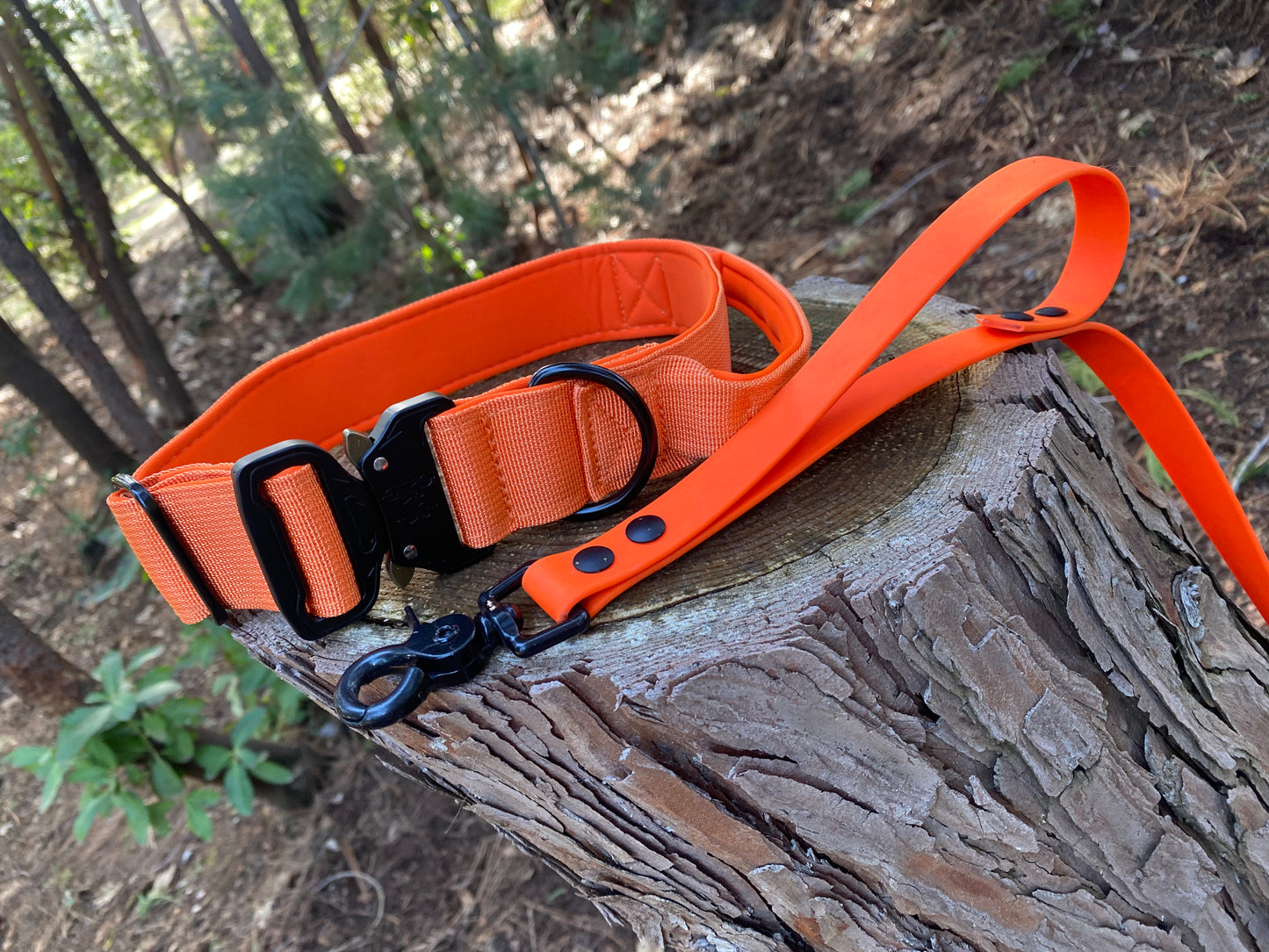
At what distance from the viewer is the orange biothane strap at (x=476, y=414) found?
4.13ft

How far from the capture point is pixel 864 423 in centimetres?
138

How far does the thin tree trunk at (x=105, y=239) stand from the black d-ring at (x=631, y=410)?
13.4 ft

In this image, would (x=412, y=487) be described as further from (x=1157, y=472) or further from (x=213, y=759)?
(x=1157, y=472)

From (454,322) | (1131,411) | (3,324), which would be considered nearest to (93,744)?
(454,322)

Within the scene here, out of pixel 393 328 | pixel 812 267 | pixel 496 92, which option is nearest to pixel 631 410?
pixel 393 328

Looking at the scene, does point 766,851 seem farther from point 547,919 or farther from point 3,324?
point 3,324

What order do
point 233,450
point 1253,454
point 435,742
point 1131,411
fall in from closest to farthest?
point 435,742
point 233,450
point 1131,411
point 1253,454

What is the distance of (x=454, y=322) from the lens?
2002mm

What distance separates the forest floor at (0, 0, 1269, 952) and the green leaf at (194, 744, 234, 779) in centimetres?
54

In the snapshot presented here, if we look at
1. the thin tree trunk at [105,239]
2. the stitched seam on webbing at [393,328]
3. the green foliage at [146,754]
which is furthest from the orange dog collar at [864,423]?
the thin tree trunk at [105,239]

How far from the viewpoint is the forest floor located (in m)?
2.68

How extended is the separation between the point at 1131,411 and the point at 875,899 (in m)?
1.22

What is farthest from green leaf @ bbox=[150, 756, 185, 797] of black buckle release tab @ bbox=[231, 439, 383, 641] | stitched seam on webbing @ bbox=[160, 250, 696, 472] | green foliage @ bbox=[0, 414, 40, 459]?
green foliage @ bbox=[0, 414, 40, 459]

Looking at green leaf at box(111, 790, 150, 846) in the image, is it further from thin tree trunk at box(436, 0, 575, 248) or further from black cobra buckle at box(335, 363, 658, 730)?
thin tree trunk at box(436, 0, 575, 248)
